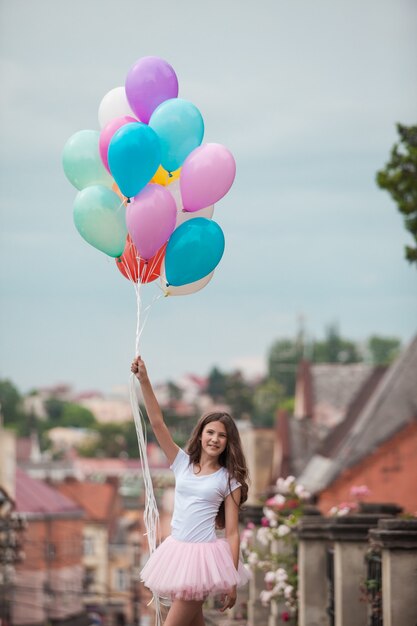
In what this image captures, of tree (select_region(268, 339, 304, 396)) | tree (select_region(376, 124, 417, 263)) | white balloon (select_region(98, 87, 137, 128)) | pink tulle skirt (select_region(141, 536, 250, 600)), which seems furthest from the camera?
tree (select_region(268, 339, 304, 396))

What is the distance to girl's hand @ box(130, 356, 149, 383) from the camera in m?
7.69

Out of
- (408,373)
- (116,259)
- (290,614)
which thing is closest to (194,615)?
(116,259)

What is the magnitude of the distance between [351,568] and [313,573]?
1481mm

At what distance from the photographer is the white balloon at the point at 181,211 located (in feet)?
27.8

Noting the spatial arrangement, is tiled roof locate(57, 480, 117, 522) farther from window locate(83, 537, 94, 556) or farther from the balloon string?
the balloon string

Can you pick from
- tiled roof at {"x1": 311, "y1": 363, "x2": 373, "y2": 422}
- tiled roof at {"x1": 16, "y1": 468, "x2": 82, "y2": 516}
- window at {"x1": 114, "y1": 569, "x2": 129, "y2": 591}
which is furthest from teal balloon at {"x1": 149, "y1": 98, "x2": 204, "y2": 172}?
window at {"x1": 114, "y1": 569, "x2": 129, "y2": 591}

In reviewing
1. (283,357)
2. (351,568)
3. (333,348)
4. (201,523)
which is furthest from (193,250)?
(333,348)

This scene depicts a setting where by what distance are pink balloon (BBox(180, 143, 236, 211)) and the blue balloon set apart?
9.5 inches

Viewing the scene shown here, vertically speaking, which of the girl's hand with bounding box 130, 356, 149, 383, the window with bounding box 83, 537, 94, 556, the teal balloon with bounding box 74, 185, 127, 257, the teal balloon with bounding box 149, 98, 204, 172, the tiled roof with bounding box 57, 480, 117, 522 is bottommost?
the window with bounding box 83, 537, 94, 556

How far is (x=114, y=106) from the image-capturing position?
29.6 feet

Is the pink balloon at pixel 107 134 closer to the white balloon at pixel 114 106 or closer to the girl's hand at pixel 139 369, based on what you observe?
the white balloon at pixel 114 106

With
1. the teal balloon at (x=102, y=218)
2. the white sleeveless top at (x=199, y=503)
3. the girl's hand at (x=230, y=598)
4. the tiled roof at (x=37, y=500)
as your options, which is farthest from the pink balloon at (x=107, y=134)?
the tiled roof at (x=37, y=500)

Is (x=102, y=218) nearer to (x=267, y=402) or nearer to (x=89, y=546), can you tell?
(x=89, y=546)

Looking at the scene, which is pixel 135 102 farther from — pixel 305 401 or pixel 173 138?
pixel 305 401
